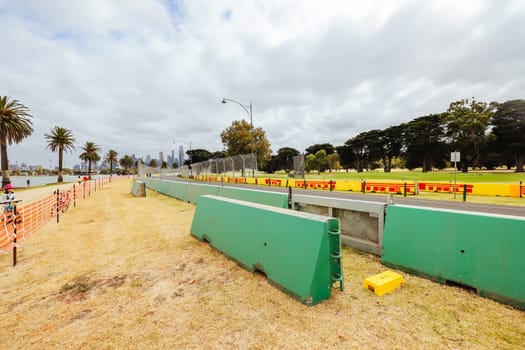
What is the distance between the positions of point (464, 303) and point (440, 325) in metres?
0.72

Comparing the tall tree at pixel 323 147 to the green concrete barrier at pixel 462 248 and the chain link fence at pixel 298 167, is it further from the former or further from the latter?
the green concrete barrier at pixel 462 248

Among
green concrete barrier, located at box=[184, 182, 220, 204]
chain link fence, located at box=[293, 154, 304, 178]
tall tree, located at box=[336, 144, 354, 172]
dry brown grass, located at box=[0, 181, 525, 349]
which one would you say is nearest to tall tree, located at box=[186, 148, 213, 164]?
tall tree, located at box=[336, 144, 354, 172]

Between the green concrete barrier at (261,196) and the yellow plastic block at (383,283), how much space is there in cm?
317

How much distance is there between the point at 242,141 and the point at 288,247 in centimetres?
4422

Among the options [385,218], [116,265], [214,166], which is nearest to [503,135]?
[214,166]

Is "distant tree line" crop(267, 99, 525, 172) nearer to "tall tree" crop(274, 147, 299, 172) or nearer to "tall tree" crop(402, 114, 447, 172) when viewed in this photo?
"tall tree" crop(402, 114, 447, 172)

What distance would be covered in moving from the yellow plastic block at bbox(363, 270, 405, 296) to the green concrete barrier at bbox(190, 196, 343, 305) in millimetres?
460

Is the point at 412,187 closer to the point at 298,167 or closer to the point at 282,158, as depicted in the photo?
the point at 298,167

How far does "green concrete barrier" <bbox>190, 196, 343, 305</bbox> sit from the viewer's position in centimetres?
310

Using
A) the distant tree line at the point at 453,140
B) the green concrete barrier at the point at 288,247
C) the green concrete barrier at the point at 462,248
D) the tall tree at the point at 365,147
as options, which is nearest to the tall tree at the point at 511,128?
the distant tree line at the point at 453,140

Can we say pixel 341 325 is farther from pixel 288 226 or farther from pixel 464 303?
pixel 464 303

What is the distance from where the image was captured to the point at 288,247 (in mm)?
3486

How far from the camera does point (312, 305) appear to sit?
3.04m

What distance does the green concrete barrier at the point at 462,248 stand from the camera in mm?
2930
